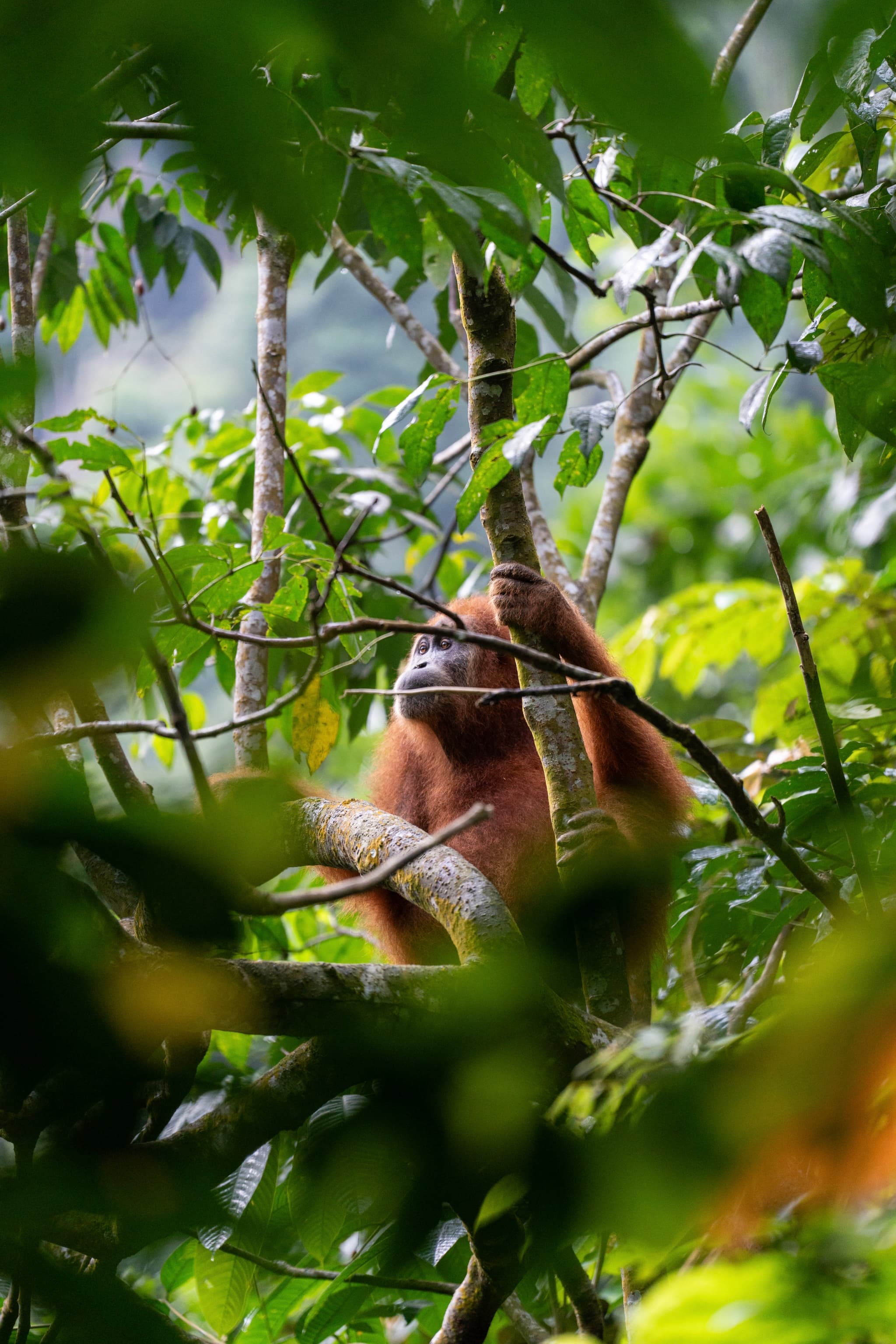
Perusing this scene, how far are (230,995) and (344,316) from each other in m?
14.6

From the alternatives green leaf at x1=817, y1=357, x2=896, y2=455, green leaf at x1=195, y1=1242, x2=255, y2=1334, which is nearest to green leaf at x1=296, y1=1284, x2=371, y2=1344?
green leaf at x1=195, y1=1242, x2=255, y2=1334

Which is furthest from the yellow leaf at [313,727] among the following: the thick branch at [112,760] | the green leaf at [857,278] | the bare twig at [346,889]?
the bare twig at [346,889]

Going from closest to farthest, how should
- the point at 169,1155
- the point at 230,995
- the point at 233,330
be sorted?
the point at 169,1155
the point at 230,995
the point at 233,330

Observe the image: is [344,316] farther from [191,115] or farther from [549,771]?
[191,115]

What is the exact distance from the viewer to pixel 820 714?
1.85m

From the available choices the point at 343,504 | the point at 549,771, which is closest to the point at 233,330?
the point at 343,504

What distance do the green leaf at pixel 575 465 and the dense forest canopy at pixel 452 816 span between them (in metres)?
0.03

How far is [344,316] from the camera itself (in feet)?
48.4

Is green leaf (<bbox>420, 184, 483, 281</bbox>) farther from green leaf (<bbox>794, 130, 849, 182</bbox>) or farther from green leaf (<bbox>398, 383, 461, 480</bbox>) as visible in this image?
green leaf (<bbox>794, 130, 849, 182</bbox>)

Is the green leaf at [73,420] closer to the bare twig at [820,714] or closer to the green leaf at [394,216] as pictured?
the green leaf at [394,216]

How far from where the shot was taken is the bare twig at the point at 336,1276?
6.39 feet

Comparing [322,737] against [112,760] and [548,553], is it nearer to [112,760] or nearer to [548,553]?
[112,760]

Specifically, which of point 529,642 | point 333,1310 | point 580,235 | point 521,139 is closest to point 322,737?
point 529,642

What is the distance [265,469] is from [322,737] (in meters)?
1.21
